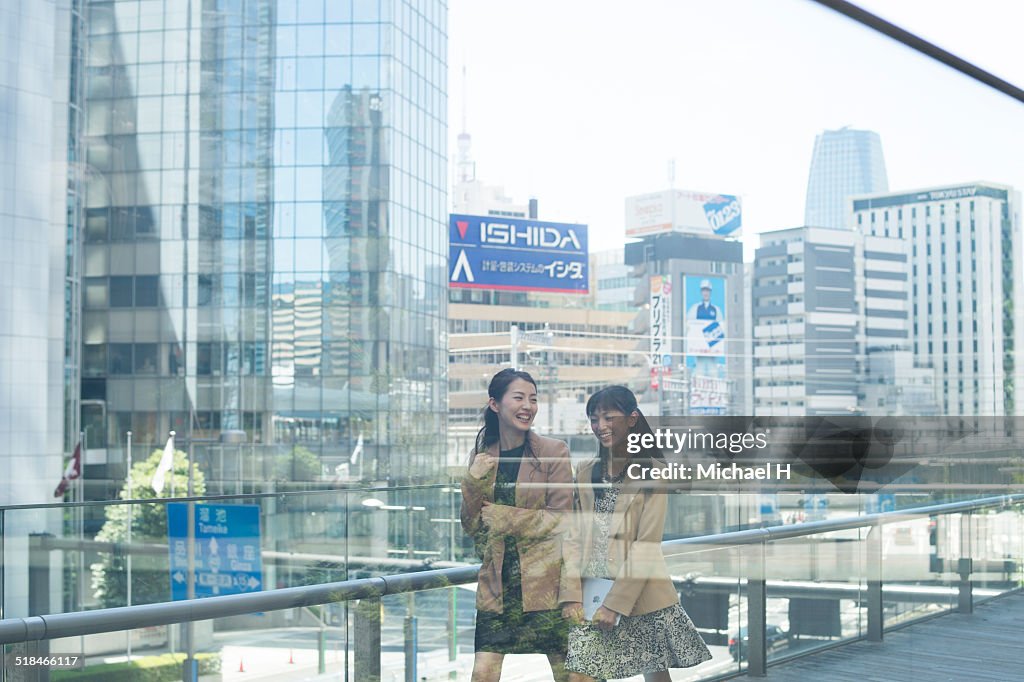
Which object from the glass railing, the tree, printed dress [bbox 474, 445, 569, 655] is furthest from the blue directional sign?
printed dress [bbox 474, 445, 569, 655]

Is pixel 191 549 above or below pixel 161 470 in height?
below

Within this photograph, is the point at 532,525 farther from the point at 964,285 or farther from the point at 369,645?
the point at 964,285

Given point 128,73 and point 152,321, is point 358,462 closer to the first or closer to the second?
point 152,321

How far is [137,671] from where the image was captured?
135 inches

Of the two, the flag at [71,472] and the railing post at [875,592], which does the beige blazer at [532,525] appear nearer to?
the railing post at [875,592]

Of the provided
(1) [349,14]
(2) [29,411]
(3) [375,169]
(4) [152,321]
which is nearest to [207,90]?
(4) [152,321]

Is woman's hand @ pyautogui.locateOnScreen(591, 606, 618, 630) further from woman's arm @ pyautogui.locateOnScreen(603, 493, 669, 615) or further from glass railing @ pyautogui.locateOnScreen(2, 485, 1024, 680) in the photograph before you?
glass railing @ pyautogui.locateOnScreen(2, 485, 1024, 680)

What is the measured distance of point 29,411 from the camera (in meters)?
12.0

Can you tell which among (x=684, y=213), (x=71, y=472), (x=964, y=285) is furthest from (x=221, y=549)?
(x=684, y=213)

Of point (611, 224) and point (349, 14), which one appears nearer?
point (611, 224)

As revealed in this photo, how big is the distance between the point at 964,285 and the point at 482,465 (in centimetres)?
175

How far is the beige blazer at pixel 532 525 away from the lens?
8.12 feet

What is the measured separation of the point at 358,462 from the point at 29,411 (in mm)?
8735

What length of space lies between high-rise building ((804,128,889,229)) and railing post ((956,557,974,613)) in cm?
125
